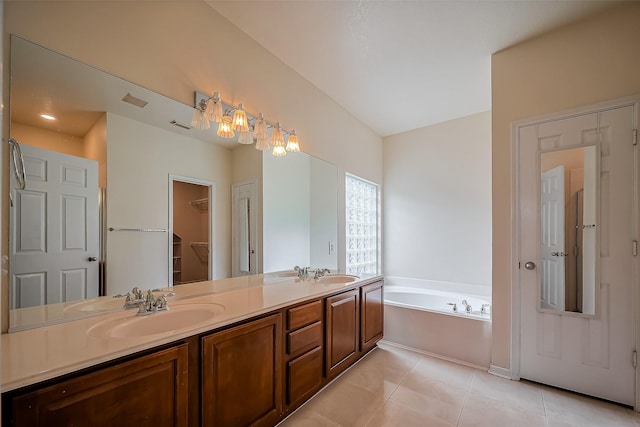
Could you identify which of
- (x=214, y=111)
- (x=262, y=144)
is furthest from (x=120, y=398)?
(x=262, y=144)

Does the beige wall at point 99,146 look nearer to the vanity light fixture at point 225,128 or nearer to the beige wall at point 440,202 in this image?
the vanity light fixture at point 225,128

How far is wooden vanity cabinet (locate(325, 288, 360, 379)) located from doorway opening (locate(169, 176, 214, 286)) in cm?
92

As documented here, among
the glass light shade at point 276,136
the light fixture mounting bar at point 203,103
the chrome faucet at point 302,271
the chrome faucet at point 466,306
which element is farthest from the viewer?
the chrome faucet at point 466,306

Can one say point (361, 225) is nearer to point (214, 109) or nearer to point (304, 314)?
point (304, 314)

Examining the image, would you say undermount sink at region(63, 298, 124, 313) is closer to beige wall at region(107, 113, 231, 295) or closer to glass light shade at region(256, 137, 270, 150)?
beige wall at region(107, 113, 231, 295)

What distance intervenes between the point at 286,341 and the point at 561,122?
2.56 meters

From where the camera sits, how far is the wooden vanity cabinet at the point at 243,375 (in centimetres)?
127

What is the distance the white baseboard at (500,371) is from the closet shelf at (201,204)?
8.62 feet

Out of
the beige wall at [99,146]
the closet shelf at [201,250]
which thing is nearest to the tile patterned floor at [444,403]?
the closet shelf at [201,250]

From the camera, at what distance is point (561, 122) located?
209 cm

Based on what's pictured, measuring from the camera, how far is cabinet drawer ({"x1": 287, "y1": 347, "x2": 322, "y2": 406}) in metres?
1.69

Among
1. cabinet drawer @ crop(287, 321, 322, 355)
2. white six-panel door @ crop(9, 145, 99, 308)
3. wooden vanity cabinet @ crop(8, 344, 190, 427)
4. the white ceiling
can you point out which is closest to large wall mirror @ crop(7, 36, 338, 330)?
white six-panel door @ crop(9, 145, 99, 308)

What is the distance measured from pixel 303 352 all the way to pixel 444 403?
1.06 metres

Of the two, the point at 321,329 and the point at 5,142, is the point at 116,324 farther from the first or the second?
the point at 321,329
